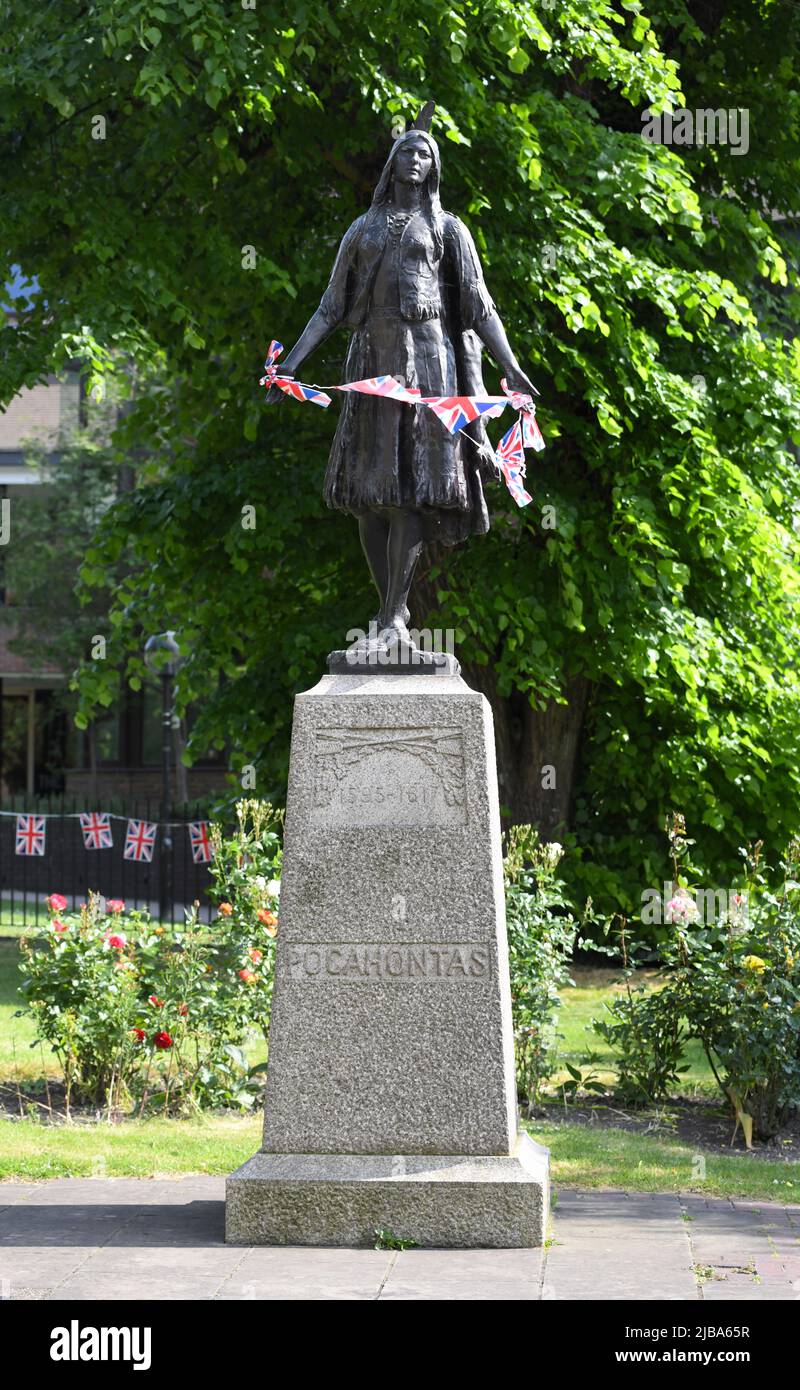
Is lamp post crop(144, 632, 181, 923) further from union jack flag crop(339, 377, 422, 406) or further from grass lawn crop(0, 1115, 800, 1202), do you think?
union jack flag crop(339, 377, 422, 406)

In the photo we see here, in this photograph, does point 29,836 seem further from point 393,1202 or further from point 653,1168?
point 393,1202

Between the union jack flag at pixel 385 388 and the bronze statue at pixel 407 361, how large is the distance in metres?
0.07

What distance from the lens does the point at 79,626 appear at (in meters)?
29.0

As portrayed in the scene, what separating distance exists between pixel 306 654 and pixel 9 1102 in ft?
20.0

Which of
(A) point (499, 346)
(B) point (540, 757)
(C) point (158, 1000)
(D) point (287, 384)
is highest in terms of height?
(A) point (499, 346)

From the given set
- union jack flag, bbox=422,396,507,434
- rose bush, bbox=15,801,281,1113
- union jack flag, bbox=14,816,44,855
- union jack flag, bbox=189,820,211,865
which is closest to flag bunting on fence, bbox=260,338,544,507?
union jack flag, bbox=422,396,507,434

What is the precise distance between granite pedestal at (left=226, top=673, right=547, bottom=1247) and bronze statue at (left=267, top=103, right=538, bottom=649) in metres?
0.60

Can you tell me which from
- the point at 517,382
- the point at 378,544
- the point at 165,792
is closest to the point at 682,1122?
the point at 378,544

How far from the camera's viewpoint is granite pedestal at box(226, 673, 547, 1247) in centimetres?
626

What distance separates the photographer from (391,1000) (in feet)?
21.3

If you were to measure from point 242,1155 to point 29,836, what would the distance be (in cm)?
1365

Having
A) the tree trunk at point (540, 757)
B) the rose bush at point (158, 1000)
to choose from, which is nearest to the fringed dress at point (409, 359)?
the rose bush at point (158, 1000)
